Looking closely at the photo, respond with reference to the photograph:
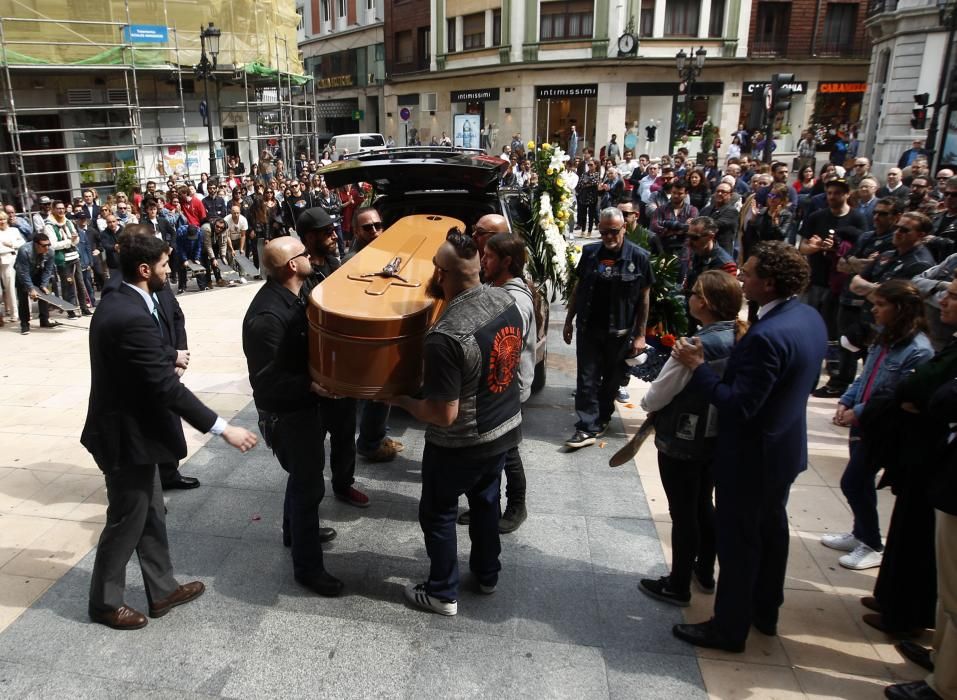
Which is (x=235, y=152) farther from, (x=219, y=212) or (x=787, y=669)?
(x=787, y=669)

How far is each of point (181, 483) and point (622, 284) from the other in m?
3.62

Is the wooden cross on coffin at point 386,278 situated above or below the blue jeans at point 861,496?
above

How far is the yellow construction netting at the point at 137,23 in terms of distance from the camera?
1544 centimetres

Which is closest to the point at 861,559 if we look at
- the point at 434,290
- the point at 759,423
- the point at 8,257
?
the point at 759,423

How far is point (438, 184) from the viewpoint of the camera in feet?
20.6

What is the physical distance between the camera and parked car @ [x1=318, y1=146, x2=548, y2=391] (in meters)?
5.52

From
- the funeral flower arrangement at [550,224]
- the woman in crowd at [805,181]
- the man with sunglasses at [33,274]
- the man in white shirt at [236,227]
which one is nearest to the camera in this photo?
Result: the funeral flower arrangement at [550,224]

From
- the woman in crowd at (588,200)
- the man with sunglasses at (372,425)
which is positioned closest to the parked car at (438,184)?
the man with sunglasses at (372,425)

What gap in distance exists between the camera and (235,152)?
21875mm

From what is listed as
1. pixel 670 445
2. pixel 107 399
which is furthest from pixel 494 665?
pixel 107 399

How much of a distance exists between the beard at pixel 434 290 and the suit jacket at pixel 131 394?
121cm

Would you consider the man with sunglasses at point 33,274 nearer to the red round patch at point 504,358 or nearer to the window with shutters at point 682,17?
the red round patch at point 504,358

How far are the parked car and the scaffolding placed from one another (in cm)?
1085

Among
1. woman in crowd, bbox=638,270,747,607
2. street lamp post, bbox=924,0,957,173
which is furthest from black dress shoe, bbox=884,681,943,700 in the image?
street lamp post, bbox=924,0,957,173
